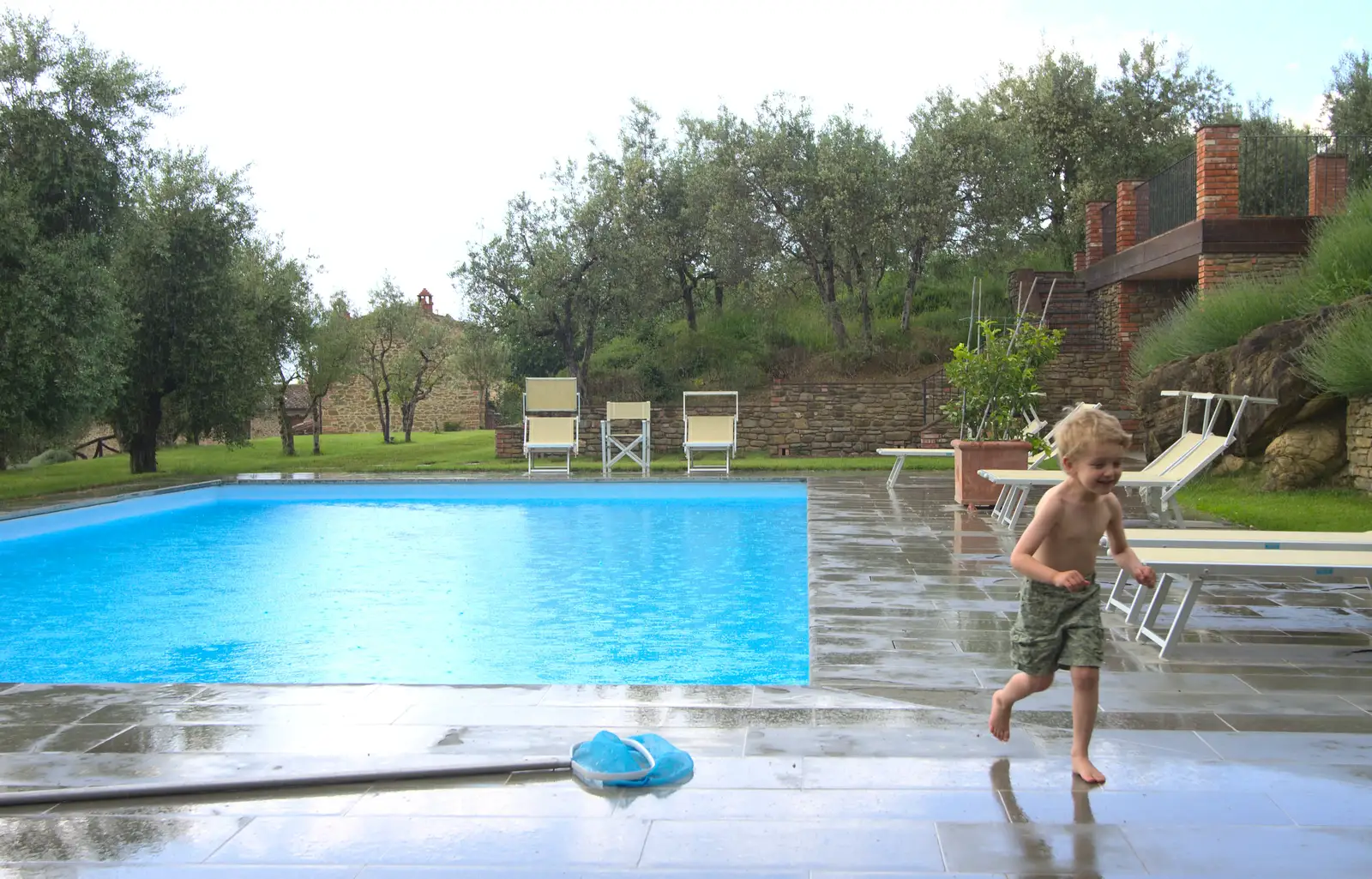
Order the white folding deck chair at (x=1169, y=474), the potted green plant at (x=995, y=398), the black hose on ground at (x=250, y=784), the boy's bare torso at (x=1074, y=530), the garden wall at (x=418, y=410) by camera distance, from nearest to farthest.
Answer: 1. the black hose on ground at (x=250, y=784)
2. the boy's bare torso at (x=1074, y=530)
3. the white folding deck chair at (x=1169, y=474)
4. the potted green plant at (x=995, y=398)
5. the garden wall at (x=418, y=410)

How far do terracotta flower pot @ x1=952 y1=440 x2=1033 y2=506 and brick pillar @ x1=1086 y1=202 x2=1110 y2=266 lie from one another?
875 centimetres

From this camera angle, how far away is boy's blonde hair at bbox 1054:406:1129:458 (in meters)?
2.66

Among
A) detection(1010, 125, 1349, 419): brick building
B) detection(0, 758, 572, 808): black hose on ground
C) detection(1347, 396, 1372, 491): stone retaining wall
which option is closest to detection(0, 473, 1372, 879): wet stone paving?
detection(0, 758, 572, 808): black hose on ground

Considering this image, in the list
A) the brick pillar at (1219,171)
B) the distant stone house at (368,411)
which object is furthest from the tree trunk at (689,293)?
the distant stone house at (368,411)

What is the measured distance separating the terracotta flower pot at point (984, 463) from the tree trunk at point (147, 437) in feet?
35.6

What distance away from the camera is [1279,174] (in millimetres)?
14344

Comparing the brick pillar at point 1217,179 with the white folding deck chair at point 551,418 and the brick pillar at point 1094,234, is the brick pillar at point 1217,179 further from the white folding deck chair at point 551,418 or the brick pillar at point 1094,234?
the white folding deck chair at point 551,418

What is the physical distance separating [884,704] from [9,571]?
23.9 ft

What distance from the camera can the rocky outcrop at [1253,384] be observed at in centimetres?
918

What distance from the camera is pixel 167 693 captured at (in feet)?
11.6

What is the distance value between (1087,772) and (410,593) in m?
5.02

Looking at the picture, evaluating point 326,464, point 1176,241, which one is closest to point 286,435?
point 326,464

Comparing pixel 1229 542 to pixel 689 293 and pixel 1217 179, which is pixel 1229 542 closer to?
pixel 1217 179

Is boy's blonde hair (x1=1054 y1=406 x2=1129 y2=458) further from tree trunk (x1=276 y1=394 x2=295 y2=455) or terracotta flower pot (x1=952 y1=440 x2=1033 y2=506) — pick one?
tree trunk (x1=276 y1=394 x2=295 y2=455)
